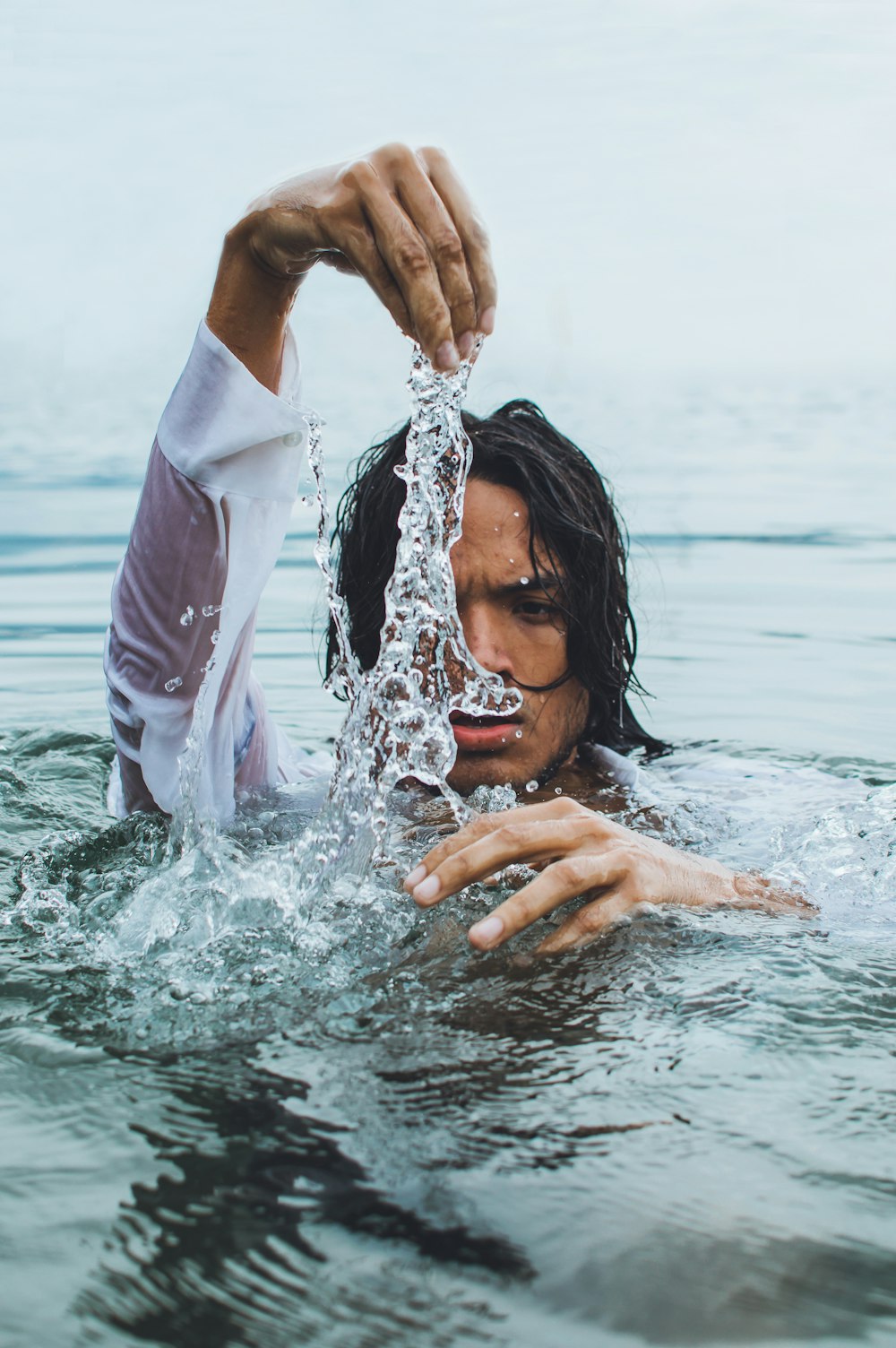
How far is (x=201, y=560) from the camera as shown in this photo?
97.4 inches

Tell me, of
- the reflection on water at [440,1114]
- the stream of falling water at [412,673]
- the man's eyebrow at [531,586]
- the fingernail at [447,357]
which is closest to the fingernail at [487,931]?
the reflection on water at [440,1114]

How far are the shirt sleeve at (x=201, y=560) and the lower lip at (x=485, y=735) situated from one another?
55 centimetres

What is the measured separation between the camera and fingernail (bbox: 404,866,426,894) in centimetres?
204

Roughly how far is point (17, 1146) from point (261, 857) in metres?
0.99

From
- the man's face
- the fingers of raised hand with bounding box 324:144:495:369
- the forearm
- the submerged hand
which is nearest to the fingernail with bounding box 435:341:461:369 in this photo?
the fingers of raised hand with bounding box 324:144:495:369

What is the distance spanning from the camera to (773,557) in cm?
771

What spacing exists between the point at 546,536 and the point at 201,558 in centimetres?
104

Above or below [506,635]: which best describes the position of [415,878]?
below

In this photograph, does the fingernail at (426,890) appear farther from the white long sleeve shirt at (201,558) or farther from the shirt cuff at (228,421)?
the shirt cuff at (228,421)

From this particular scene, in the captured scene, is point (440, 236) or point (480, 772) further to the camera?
point (480, 772)

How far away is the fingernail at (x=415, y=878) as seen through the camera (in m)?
2.04

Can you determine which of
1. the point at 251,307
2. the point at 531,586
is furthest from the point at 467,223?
the point at 531,586

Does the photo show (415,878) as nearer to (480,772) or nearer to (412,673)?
(412,673)

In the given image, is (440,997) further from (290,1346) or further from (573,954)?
(290,1346)
